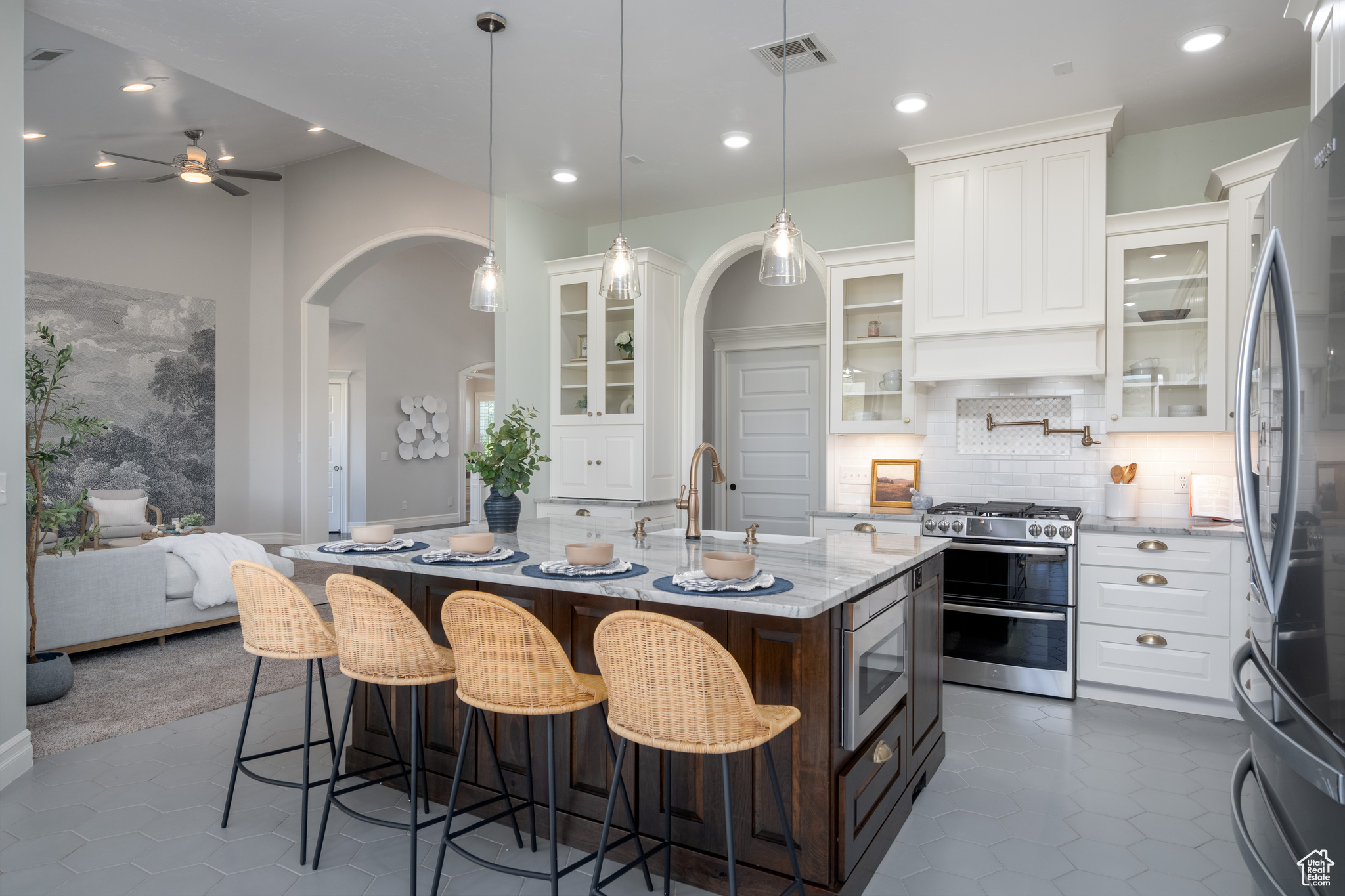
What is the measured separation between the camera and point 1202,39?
10.6 ft

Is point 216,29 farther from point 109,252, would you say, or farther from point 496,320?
point 109,252

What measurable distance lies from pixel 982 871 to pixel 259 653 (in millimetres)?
2338

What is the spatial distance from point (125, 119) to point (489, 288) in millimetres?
4819

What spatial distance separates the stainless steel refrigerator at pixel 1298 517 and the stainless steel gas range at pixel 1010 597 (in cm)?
222

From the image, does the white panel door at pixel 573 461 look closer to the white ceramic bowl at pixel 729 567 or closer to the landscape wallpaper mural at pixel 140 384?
the white ceramic bowl at pixel 729 567

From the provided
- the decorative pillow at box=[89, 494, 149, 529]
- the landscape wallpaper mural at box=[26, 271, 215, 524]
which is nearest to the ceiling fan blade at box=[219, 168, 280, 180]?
the landscape wallpaper mural at box=[26, 271, 215, 524]

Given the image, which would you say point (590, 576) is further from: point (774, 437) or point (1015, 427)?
point (774, 437)

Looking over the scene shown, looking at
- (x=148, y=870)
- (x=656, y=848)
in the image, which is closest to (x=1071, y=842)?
(x=656, y=848)

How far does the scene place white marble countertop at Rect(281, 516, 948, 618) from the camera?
1905 mm

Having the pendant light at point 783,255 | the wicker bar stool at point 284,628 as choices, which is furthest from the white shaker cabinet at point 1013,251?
→ the wicker bar stool at point 284,628

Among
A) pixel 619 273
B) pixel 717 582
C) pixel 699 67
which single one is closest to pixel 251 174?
pixel 699 67

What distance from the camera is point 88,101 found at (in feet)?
18.4

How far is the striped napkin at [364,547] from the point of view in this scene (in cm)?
267

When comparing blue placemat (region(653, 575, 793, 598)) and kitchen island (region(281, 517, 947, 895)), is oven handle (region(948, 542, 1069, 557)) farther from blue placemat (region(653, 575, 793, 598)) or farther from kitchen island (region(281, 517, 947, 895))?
blue placemat (region(653, 575, 793, 598))
